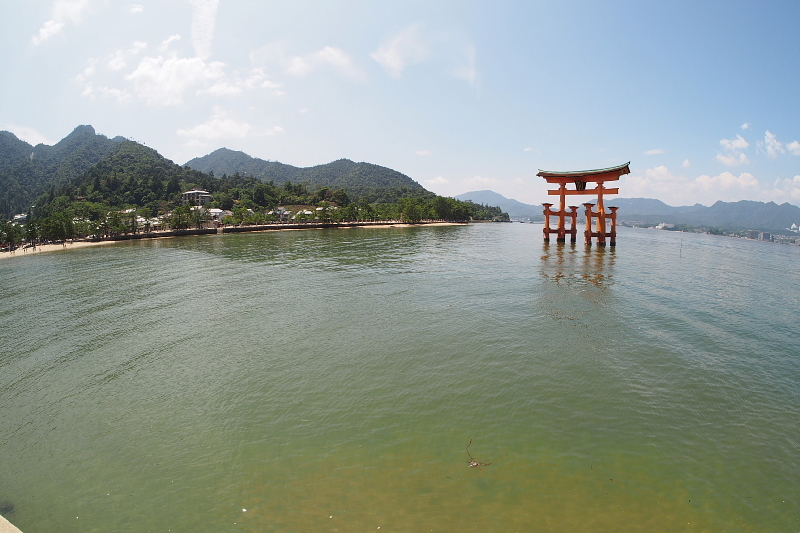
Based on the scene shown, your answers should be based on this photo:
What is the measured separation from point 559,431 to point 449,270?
19891mm

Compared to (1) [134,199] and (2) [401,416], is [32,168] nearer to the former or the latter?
(1) [134,199]

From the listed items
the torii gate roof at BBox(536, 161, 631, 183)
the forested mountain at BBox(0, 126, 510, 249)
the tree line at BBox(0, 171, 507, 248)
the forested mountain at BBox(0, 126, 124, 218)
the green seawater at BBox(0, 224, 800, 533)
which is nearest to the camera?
the green seawater at BBox(0, 224, 800, 533)

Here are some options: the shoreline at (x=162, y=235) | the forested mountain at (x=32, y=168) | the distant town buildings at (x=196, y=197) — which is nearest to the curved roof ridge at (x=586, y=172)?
the shoreline at (x=162, y=235)

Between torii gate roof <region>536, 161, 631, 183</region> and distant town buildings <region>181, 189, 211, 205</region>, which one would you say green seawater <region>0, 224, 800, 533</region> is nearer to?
torii gate roof <region>536, 161, 631, 183</region>

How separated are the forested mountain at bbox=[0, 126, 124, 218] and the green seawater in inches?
6292

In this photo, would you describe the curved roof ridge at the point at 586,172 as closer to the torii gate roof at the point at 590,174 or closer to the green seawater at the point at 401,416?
the torii gate roof at the point at 590,174

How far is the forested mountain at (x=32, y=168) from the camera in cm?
14262

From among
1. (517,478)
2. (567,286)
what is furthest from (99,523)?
(567,286)

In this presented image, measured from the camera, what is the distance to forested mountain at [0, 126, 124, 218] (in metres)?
143

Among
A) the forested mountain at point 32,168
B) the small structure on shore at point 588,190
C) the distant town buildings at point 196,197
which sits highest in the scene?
the forested mountain at point 32,168

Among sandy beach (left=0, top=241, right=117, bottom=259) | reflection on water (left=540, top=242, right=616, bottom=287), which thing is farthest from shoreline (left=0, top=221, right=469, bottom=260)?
reflection on water (left=540, top=242, right=616, bottom=287)

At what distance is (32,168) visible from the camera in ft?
543

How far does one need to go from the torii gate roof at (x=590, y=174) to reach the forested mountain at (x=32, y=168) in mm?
162915

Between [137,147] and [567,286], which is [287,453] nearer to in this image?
[567,286]
